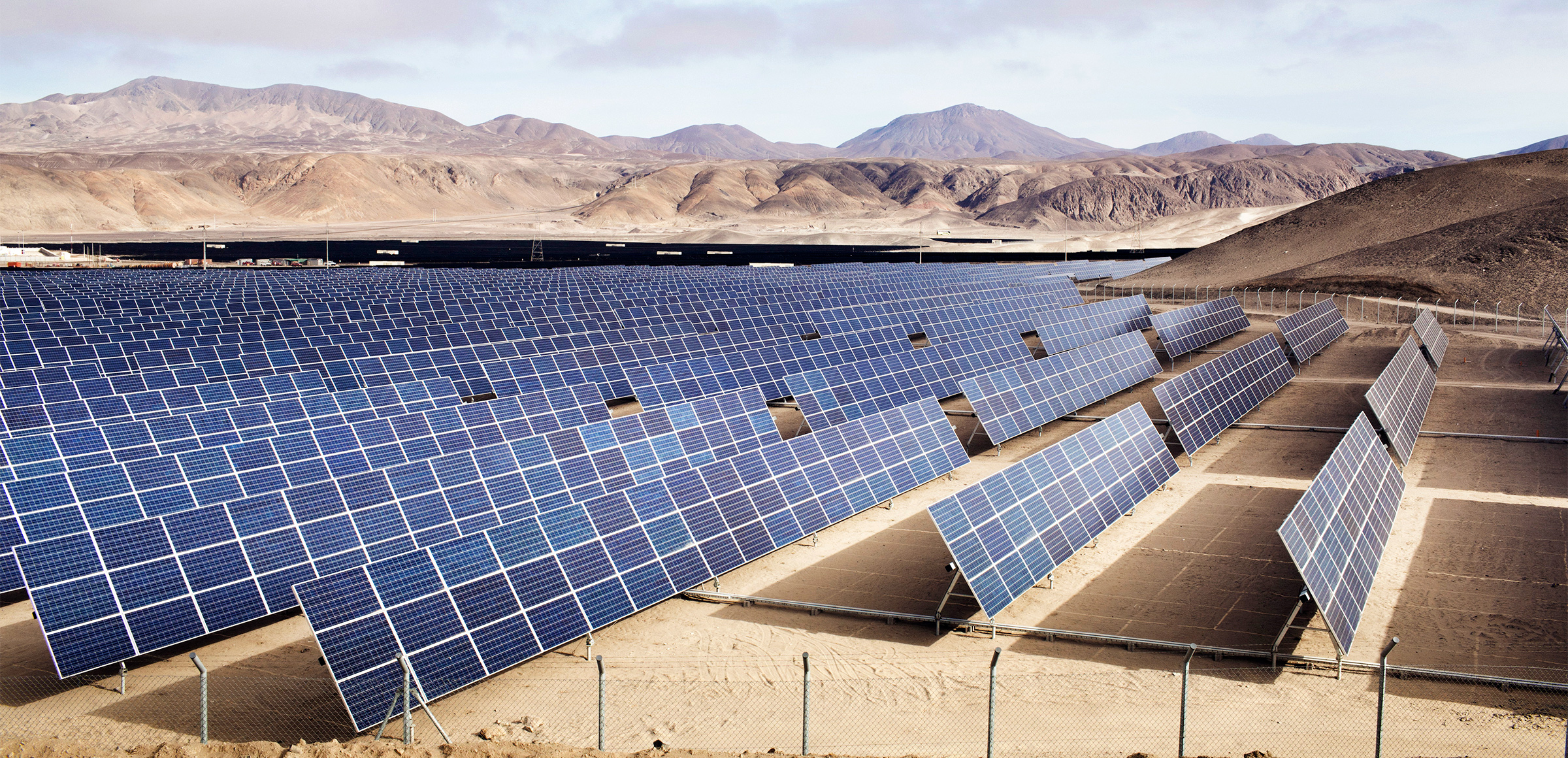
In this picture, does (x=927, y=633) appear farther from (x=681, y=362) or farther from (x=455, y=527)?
(x=681, y=362)

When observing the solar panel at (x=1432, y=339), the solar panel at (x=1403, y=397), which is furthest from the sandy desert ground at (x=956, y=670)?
the solar panel at (x=1432, y=339)

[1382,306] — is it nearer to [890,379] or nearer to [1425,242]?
[1425,242]

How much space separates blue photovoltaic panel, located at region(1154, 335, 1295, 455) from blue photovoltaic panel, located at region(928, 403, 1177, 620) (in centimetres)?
334

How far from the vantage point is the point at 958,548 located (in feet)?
45.2

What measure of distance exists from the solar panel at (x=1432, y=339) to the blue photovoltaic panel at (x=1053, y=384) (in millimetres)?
11134

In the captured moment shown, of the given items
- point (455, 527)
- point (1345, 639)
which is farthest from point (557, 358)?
point (1345, 639)

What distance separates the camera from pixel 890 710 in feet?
38.7

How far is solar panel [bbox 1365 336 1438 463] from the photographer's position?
78.6ft

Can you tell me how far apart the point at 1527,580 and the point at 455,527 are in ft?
51.6

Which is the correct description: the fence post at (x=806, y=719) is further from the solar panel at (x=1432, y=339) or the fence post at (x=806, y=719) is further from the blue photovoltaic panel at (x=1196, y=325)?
the solar panel at (x=1432, y=339)

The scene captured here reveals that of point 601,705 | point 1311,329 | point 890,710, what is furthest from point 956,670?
point 1311,329

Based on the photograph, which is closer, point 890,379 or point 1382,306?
point 890,379

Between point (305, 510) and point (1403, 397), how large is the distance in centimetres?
2619

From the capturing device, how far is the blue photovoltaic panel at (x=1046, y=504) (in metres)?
14.0
